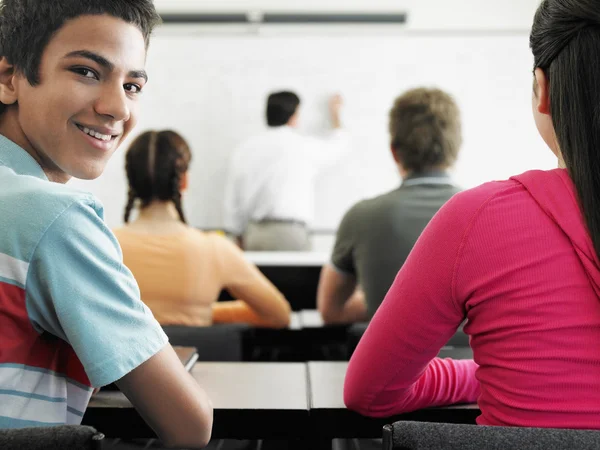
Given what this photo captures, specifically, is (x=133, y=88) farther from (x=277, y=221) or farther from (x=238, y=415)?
(x=277, y=221)

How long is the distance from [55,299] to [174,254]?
123 centimetres

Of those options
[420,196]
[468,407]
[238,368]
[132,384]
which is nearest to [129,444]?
[238,368]

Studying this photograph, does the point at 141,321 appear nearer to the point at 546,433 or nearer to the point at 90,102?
the point at 90,102

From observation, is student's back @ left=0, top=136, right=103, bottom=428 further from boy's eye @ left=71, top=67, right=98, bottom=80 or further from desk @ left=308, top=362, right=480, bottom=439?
desk @ left=308, top=362, right=480, bottom=439

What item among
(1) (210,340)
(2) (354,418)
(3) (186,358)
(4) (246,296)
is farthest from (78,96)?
(4) (246,296)

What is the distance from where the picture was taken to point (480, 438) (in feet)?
2.18

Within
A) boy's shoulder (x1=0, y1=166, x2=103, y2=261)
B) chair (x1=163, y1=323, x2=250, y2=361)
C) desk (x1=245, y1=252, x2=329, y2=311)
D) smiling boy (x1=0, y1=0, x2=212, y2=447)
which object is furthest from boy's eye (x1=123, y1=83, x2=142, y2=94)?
desk (x1=245, y1=252, x2=329, y2=311)

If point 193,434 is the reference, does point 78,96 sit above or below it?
above

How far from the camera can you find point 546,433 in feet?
2.17

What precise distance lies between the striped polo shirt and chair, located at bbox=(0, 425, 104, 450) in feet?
0.35

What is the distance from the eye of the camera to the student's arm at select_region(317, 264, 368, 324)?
214 centimetres

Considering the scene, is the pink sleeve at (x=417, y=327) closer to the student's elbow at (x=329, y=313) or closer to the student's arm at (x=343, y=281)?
the student's arm at (x=343, y=281)

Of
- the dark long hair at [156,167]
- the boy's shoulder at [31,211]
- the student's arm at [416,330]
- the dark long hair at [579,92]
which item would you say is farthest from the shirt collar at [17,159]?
the dark long hair at [156,167]

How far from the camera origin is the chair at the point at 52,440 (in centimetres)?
64
